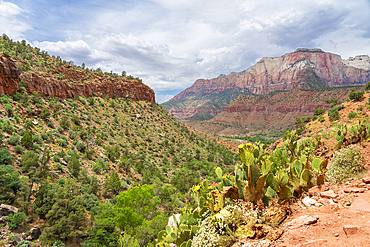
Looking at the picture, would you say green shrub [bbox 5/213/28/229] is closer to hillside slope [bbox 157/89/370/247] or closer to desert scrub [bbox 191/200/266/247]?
hillside slope [bbox 157/89/370/247]

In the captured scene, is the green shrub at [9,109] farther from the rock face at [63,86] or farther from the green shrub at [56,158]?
the green shrub at [56,158]

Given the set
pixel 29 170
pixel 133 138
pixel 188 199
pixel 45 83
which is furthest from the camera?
pixel 133 138

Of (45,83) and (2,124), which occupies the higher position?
(45,83)

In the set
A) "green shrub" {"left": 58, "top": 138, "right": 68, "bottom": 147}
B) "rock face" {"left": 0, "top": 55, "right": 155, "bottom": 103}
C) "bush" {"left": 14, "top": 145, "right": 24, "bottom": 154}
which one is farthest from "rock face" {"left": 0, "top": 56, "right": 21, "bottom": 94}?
"bush" {"left": 14, "top": 145, "right": 24, "bottom": 154}

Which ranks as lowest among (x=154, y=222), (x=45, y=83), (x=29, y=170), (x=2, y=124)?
(x=154, y=222)

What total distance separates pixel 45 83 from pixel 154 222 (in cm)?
3579

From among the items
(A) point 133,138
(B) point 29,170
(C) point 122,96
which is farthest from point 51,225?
(C) point 122,96

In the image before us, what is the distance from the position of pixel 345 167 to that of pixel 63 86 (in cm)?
4743

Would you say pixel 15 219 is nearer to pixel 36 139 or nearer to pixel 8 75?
pixel 36 139

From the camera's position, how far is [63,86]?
37.1 metres

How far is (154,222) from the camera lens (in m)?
13.8

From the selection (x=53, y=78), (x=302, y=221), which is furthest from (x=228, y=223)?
(x=53, y=78)

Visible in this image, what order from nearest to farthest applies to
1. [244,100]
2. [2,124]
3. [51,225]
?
[51,225] → [2,124] → [244,100]

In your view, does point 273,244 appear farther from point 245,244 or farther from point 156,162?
point 156,162
